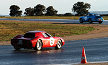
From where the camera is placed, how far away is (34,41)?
60.4ft

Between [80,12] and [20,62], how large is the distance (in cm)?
15240

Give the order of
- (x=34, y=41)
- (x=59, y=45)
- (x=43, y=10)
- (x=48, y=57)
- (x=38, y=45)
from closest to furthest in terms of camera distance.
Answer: (x=48, y=57)
(x=34, y=41)
(x=38, y=45)
(x=59, y=45)
(x=43, y=10)

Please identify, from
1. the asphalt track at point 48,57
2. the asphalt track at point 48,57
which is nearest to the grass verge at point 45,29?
the asphalt track at point 48,57

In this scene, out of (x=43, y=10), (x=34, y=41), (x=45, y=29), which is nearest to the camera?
(x=34, y=41)

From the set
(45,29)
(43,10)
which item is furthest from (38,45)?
(43,10)

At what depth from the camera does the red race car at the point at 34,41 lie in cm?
1838

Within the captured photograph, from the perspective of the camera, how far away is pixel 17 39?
1878cm

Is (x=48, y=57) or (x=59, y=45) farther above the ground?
(x=48, y=57)

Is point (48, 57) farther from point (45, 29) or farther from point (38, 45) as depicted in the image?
point (45, 29)

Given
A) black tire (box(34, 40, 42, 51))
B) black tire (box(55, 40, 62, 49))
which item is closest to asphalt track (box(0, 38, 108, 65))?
black tire (box(34, 40, 42, 51))

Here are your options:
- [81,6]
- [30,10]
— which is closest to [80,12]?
[81,6]

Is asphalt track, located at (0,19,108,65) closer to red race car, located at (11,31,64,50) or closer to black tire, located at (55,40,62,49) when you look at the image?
red race car, located at (11,31,64,50)

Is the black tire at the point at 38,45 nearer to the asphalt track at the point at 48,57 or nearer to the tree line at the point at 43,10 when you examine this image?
the asphalt track at the point at 48,57

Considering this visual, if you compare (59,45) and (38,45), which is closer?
(38,45)
